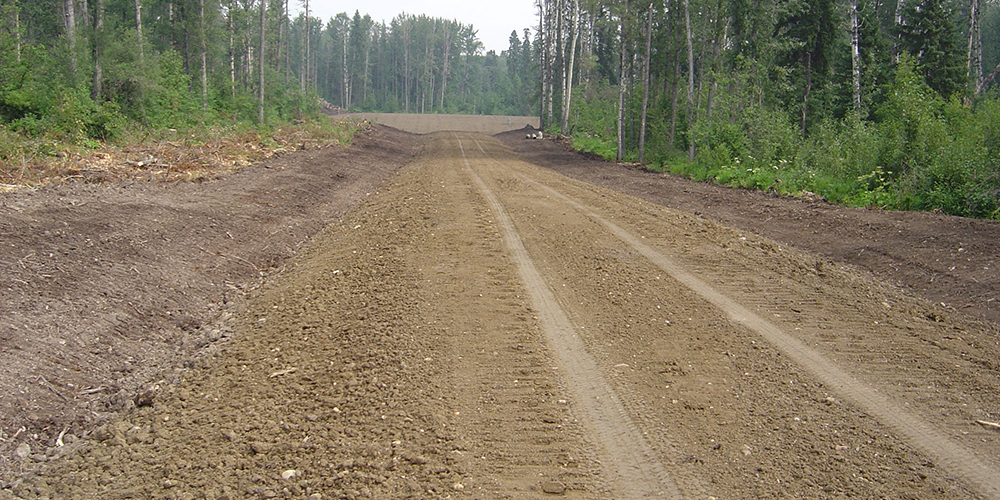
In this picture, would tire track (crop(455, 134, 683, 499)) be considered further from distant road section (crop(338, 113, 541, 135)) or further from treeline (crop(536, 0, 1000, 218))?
distant road section (crop(338, 113, 541, 135))

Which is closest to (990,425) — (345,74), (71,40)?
(71,40)

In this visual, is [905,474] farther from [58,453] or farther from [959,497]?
[58,453]

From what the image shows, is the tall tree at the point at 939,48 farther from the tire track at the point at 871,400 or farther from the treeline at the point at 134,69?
the treeline at the point at 134,69

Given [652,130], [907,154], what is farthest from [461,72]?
[907,154]

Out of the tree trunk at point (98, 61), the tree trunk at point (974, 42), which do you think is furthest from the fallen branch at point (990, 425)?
the tree trunk at point (974, 42)

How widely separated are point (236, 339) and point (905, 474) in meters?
5.72

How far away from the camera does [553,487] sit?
12.4ft

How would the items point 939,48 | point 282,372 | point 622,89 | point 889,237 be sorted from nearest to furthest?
point 282,372
point 889,237
point 622,89
point 939,48

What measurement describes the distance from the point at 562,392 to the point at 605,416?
459mm

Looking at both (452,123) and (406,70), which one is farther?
(406,70)

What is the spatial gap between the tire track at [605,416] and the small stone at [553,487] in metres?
0.31

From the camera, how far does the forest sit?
47.5 ft

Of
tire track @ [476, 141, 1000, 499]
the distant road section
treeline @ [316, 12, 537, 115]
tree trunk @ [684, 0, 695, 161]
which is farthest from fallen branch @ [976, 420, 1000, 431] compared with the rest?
treeline @ [316, 12, 537, 115]

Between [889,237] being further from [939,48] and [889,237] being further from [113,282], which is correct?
[939,48]
